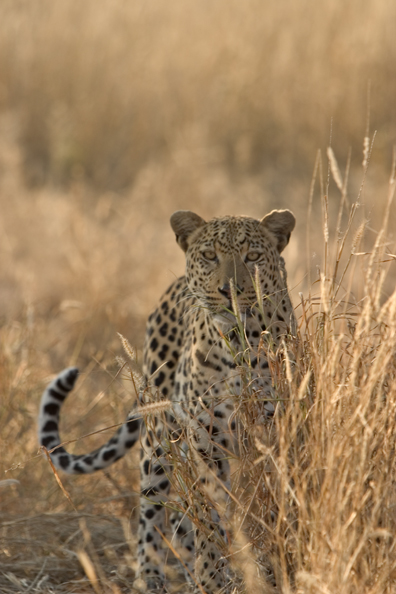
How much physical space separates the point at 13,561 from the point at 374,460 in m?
1.84

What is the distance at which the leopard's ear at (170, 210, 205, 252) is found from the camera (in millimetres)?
3490

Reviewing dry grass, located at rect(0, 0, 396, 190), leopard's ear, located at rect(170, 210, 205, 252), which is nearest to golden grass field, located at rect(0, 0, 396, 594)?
dry grass, located at rect(0, 0, 396, 190)

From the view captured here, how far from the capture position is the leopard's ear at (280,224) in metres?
3.35

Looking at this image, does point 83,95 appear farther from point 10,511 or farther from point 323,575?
point 323,575

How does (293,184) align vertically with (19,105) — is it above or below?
below

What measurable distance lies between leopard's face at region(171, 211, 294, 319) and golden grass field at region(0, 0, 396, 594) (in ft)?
0.68

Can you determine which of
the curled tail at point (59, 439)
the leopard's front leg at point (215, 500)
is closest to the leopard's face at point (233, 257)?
the leopard's front leg at point (215, 500)

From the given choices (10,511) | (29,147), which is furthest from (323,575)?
(29,147)

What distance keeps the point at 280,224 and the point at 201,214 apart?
500 centimetres

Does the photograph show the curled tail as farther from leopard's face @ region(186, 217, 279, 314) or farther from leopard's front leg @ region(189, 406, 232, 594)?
leopard's face @ region(186, 217, 279, 314)

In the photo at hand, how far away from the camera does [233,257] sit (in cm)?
323

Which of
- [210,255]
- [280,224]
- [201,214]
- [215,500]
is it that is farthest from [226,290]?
[201,214]

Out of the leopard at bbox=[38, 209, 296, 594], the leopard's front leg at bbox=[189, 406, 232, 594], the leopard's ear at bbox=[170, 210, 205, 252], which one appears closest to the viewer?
the leopard at bbox=[38, 209, 296, 594]

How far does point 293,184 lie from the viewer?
9133 millimetres
